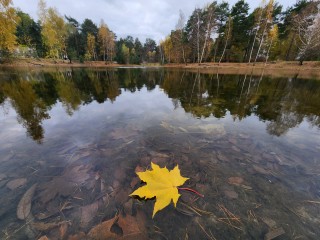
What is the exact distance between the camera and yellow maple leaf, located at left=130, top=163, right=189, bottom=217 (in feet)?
5.32

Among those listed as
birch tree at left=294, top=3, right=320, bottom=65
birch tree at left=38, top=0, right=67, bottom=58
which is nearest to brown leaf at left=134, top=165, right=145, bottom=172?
birch tree at left=294, top=3, right=320, bottom=65

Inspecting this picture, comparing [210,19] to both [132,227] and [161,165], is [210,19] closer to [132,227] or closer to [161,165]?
[161,165]

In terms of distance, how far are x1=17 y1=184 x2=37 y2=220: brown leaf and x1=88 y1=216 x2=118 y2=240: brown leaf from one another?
2.62ft

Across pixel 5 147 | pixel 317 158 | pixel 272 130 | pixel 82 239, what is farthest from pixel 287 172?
pixel 5 147

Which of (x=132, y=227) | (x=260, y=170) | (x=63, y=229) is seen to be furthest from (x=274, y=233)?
(x=63, y=229)

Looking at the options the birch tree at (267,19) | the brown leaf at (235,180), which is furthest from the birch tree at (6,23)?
the birch tree at (267,19)

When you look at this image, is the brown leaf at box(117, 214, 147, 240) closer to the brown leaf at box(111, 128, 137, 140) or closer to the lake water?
the lake water

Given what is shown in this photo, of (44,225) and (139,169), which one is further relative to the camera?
(139,169)

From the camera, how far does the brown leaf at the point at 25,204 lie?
1.64m

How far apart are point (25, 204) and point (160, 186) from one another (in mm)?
1586

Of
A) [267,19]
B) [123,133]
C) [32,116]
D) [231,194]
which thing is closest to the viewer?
[231,194]

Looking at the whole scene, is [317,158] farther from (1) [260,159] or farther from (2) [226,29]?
(2) [226,29]

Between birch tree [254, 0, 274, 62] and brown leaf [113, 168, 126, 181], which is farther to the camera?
birch tree [254, 0, 274, 62]

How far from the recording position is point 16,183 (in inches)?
80.5
